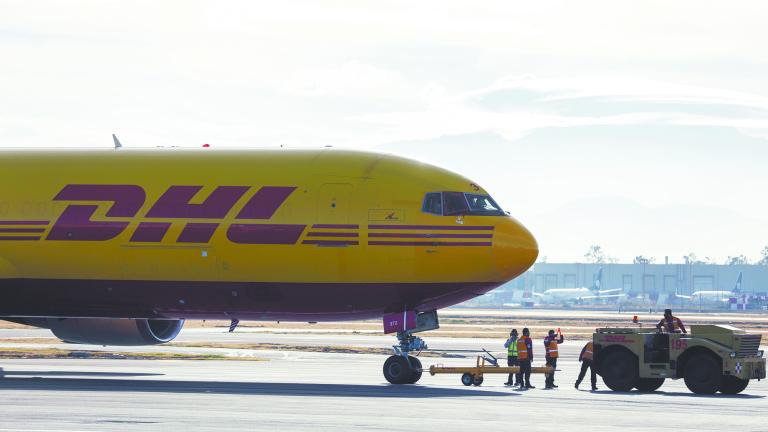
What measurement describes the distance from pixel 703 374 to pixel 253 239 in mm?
11976

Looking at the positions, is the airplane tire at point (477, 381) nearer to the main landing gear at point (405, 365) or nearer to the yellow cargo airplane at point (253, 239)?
the main landing gear at point (405, 365)

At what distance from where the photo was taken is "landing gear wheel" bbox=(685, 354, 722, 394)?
30578mm

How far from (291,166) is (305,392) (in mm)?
6626

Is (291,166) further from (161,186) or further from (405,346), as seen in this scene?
(405,346)

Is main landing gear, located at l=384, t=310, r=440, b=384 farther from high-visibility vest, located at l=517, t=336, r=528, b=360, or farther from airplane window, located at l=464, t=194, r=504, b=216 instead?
airplane window, located at l=464, t=194, r=504, b=216

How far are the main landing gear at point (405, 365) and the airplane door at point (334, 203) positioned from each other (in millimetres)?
3452

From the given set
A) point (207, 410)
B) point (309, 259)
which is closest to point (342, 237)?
point (309, 259)

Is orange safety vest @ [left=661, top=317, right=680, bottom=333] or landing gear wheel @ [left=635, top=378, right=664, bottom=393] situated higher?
orange safety vest @ [left=661, top=317, right=680, bottom=333]

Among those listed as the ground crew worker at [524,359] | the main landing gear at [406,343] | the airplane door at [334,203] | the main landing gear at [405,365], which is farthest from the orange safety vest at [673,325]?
the airplane door at [334,203]

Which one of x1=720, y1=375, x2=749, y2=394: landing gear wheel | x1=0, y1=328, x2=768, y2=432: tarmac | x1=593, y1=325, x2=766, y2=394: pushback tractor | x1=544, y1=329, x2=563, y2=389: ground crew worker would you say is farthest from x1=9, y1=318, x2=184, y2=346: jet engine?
x1=720, y1=375, x2=749, y2=394: landing gear wheel

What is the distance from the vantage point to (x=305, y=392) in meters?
28.5

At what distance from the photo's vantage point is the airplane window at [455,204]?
31141 millimetres

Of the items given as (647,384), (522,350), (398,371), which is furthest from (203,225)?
(647,384)

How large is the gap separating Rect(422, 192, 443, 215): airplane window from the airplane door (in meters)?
1.97
